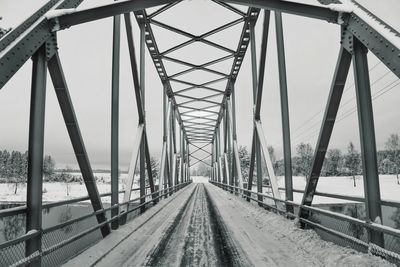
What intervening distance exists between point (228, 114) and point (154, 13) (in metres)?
12.6

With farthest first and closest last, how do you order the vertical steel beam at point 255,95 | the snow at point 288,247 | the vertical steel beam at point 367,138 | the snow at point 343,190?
1. the snow at point 343,190
2. the vertical steel beam at point 255,95
3. the snow at point 288,247
4. the vertical steel beam at point 367,138

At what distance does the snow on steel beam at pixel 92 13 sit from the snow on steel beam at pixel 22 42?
21cm

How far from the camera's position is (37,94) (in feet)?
13.5

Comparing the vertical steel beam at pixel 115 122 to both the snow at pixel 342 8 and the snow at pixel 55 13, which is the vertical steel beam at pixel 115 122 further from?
the snow at pixel 342 8

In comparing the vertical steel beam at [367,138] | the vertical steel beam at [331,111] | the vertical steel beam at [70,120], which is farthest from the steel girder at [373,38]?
the vertical steel beam at [70,120]

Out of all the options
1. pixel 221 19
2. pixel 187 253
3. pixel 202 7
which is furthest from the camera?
pixel 221 19

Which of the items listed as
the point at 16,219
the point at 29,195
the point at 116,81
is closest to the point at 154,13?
the point at 116,81

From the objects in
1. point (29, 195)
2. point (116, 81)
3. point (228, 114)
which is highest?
point (228, 114)

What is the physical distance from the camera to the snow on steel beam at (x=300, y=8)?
4.89 metres

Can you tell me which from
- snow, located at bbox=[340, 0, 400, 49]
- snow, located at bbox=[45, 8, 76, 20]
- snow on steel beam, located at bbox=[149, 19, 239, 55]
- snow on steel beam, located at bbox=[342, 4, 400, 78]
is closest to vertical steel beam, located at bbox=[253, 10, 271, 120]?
snow, located at bbox=[340, 0, 400, 49]

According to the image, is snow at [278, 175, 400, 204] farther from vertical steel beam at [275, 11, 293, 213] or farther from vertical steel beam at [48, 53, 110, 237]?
vertical steel beam at [48, 53, 110, 237]

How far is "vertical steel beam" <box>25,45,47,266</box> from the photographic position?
12.5 feet

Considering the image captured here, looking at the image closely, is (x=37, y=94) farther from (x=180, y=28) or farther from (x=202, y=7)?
(x=180, y=28)

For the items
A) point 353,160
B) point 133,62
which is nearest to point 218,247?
point 133,62
